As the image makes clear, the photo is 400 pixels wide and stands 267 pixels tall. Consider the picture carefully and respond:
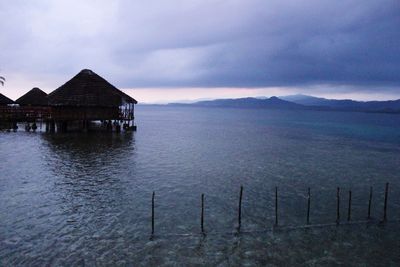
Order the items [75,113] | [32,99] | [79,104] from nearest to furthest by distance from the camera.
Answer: [79,104] < [75,113] < [32,99]

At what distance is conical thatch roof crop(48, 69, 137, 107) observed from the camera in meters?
46.5

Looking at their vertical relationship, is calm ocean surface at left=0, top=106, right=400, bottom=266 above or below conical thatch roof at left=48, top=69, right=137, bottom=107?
below

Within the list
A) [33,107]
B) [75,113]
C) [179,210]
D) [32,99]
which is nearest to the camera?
[179,210]

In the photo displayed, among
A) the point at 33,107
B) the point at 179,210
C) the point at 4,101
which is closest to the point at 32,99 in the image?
the point at 33,107

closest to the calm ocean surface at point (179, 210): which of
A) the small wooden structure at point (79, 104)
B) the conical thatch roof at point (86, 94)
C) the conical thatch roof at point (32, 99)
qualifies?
the conical thatch roof at point (86, 94)

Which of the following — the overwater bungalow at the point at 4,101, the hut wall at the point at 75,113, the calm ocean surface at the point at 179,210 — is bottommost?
the calm ocean surface at the point at 179,210

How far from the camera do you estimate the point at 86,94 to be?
47.4 metres

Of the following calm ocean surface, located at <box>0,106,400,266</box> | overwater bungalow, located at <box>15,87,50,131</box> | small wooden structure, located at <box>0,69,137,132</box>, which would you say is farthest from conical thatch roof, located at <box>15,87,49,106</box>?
calm ocean surface, located at <box>0,106,400,266</box>

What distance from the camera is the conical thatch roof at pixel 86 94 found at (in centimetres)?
4647

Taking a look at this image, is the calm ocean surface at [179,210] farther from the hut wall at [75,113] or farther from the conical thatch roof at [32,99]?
the conical thatch roof at [32,99]

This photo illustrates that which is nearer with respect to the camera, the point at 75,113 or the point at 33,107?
the point at 75,113

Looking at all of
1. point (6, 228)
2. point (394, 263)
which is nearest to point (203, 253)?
point (394, 263)

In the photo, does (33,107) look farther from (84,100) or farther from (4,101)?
(84,100)

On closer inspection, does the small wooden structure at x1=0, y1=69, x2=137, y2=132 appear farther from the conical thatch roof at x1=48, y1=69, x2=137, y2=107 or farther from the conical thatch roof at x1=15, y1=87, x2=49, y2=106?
the conical thatch roof at x1=15, y1=87, x2=49, y2=106
